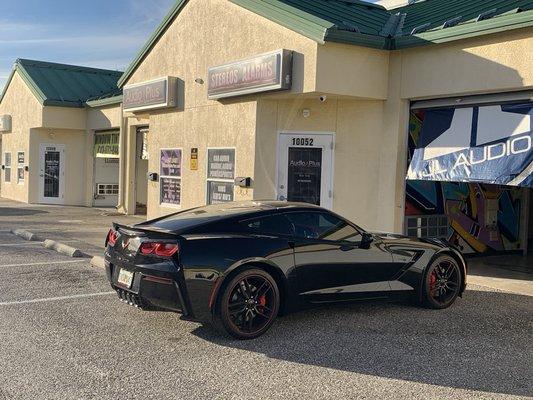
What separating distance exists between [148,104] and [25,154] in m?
11.1

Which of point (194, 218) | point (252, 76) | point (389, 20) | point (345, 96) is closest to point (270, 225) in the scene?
point (194, 218)

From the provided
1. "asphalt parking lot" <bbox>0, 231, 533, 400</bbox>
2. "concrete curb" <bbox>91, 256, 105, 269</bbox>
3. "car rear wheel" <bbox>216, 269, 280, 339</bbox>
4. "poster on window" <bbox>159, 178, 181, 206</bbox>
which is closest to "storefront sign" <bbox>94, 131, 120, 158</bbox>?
"poster on window" <bbox>159, 178, 181, 206</bbox>

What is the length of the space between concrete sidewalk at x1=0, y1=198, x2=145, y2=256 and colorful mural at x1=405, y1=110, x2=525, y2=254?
244 inches

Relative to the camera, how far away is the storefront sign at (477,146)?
29.5 ft

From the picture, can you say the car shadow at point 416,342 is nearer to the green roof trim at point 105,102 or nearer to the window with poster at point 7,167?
the green roof trim at point 105,102

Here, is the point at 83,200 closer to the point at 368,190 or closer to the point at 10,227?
the point at 10,227

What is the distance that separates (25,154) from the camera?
24.1 m

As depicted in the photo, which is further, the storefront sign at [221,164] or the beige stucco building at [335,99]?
the storefront sign at [221,164]

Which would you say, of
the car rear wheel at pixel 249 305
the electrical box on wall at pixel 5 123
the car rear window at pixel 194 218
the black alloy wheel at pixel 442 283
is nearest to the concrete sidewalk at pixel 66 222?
the electrical box on wall at pixel 5 123

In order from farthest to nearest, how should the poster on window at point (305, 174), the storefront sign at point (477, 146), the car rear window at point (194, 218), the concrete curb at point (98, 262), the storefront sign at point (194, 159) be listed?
1. the storefront sign at point (194, 159)
2. the poster on window at point (305, 174)
3. the concrete curb at point (98, 262)
4. the storefront sign at point (477, 146)
5. the car rear window at point (194, 218)

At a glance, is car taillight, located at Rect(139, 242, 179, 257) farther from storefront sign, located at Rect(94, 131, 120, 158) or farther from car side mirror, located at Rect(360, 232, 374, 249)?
storefront sign, located at Rect(94, 131, 120, 158)

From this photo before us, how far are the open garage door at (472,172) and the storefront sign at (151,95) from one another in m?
6.10

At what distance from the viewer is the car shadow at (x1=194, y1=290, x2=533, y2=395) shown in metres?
5.20

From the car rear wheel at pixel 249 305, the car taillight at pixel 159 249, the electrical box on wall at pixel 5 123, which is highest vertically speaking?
the electrical box on wall at pixel 5 123
